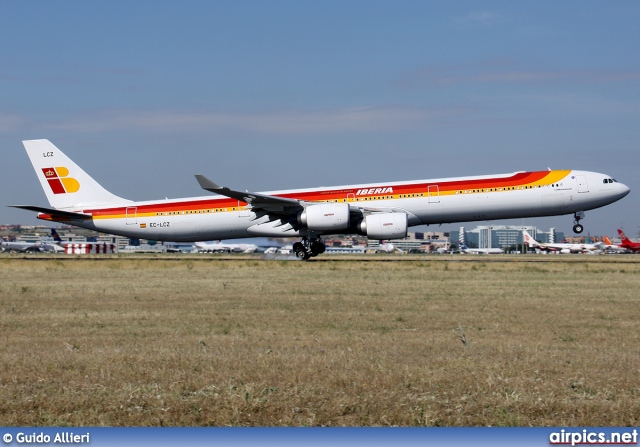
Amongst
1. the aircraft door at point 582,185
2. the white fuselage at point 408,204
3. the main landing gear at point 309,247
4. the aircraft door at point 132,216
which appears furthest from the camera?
the aircraft door at point 132,216

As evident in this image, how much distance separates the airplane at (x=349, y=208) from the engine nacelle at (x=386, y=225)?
0.05 metres

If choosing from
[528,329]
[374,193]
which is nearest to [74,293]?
[528,329]

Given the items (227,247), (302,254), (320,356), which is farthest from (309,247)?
(227,247)

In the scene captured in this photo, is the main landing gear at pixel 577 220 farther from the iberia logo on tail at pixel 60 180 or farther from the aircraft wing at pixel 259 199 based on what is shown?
the iberia logo on tail at pixel 60 180

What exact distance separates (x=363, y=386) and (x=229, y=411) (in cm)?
177

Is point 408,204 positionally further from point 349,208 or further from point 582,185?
point 582,185

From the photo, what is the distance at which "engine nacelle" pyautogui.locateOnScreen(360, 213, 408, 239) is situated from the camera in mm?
38438

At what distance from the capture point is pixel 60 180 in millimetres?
45531

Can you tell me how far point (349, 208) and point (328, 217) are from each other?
1.21 meters

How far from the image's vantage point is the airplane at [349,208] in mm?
39281

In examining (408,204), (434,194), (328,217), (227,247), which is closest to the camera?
(328,217)

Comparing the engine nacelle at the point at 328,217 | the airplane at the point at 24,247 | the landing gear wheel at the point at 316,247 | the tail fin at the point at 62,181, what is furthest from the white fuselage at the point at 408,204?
the airplane at the point at 24,247

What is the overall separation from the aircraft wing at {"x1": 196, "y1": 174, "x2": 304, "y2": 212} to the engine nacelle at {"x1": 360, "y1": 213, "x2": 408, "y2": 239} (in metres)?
3.68

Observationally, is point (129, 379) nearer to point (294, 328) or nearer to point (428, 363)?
point (428, 363)
